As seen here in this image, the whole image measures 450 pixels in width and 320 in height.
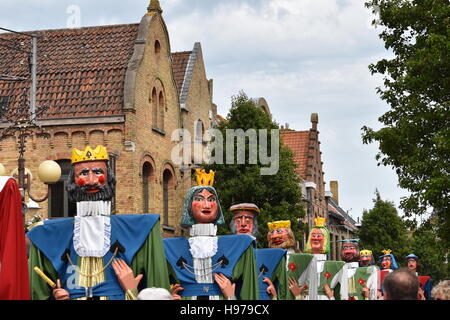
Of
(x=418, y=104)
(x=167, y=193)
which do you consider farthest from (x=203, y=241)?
(x=167, y=193)

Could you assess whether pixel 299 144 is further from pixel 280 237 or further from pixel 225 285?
pixel 225 285

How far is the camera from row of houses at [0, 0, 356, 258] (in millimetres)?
25797

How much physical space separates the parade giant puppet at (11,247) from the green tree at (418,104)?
12.0 m

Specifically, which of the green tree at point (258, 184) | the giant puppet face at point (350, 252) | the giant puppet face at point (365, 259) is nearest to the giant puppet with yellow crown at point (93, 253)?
the giant puppet face at point (350, 252)

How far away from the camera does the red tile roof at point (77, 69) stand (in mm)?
26266

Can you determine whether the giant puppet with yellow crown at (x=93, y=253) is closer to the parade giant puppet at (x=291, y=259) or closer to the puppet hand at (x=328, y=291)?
the parade giant puppet at (x=291, y=259)

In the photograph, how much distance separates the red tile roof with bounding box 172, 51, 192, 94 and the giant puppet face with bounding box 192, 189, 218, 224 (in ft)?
65.2

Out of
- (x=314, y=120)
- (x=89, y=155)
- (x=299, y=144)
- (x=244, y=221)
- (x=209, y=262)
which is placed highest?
(x=314, y=120)

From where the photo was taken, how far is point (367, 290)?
746 inches

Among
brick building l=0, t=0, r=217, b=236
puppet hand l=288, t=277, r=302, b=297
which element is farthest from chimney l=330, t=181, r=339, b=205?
puppet hand l=288, t=277, r=302, b=297

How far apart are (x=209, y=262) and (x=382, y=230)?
124 feet

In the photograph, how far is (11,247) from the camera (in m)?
7.60
